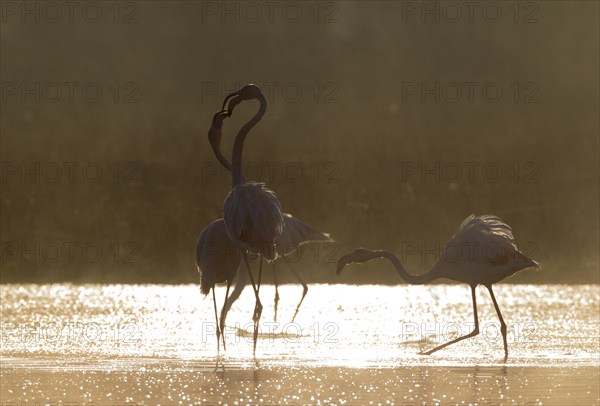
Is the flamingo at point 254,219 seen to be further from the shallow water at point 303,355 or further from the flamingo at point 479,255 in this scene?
the shallow water at point 303,355

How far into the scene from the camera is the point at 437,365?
38.8 feet

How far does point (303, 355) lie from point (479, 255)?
2243 mm

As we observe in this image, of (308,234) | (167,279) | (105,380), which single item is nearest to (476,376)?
(105,380)

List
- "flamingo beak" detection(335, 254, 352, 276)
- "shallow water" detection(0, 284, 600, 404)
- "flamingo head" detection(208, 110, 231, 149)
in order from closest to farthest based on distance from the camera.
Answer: "shallow water" detection(0, 284, 600, 404) → "flamingo beak" detection(335, 254, 352, 276) → "flamingo head" detection(208, 110, 231, 149)

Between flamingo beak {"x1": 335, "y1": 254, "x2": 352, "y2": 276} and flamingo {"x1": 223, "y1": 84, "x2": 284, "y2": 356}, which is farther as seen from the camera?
flamingo beak {"x1": 335, "y1": 254, "x2": 352, "y2": 276}

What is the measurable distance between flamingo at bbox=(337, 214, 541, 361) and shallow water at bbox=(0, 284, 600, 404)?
84 centimetres

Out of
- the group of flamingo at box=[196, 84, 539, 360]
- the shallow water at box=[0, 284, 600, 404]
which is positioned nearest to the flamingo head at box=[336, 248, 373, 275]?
the group of flamingo at box=[196, 84, 539, 360]

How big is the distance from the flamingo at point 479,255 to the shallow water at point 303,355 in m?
0.84

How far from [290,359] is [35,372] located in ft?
8.36

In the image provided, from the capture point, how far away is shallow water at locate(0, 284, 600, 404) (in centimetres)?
999

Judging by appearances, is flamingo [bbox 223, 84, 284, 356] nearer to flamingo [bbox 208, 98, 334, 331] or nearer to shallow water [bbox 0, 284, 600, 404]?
shallow water [bbox 0, 284, 600, 404]

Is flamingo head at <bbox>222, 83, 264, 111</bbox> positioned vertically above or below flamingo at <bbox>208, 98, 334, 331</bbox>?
above

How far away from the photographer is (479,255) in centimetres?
1304

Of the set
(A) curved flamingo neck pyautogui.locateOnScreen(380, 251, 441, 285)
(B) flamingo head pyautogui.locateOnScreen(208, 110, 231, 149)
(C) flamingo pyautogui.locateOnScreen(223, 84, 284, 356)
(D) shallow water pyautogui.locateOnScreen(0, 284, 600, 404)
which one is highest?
(B) flamingo head pyautogui.locateOnScreen(208, 110, 231, 149)
